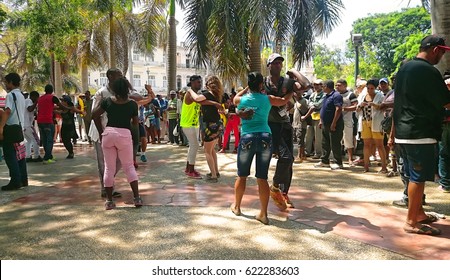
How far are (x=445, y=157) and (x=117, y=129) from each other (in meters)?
4.63

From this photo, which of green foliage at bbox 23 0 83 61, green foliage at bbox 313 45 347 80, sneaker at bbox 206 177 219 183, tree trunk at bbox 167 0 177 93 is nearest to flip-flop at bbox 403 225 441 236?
sneaker at bbox 206 177 219 183

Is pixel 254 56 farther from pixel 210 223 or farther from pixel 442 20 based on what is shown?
pixel 210 223

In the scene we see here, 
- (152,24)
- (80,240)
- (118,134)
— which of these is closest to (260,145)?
(118,134)

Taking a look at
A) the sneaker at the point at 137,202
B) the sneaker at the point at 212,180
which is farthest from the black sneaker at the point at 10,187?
the sneaker at the point at 212,180

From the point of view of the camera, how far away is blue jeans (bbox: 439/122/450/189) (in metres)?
5.76

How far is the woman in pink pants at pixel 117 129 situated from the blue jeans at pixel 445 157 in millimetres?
4401

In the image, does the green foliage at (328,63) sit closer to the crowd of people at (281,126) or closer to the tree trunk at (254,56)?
the tree trunk at (254,56)

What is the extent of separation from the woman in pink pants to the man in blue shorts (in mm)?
3191

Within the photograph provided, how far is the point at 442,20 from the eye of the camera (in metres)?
5.98

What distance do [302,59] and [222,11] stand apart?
2.85 meters

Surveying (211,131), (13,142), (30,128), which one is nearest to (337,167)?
(211,131)

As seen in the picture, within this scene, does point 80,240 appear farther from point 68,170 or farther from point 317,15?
point 317,15

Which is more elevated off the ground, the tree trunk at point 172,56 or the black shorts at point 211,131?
the tree trunk at point 172,56

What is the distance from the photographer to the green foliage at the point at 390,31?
139 feet
